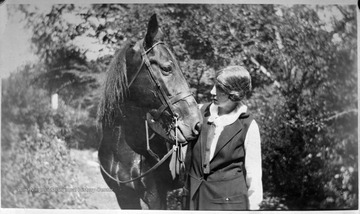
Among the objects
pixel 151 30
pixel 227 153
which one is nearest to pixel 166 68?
pixel 151 30

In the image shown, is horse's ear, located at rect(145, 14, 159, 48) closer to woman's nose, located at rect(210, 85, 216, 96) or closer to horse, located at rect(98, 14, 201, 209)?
horse, located at rect(98, 14, 201, 209)

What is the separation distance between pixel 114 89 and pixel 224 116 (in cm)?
91

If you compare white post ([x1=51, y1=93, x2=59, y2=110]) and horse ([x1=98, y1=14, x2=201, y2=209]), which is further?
white post ([x1=51, y1=93, x2=59, y2=110])

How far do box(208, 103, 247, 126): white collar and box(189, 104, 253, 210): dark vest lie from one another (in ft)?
0.12

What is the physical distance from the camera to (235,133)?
384 centimetres

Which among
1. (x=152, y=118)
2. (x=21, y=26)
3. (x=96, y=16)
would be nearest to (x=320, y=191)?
(x=152, y=118)

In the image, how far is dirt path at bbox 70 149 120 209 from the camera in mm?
4012

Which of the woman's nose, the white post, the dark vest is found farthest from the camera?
the white post

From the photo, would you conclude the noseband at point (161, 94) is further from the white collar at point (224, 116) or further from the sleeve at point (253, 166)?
the sleeve at point (253, 166)

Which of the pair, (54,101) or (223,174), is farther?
(54,101)

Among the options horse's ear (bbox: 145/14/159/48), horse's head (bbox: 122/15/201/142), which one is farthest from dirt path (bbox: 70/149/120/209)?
horse's ear (bbox: 145/14/159/48)

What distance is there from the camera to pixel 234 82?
3.95m

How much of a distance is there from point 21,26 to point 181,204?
6.55 feet

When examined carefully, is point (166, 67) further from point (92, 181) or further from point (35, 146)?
point (35, 146)
